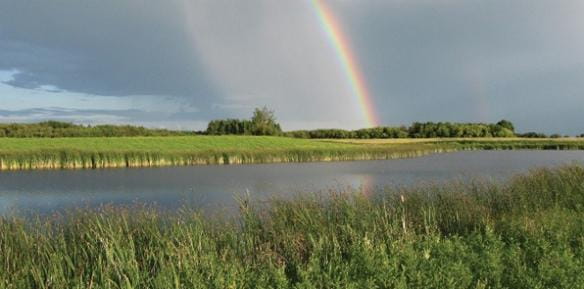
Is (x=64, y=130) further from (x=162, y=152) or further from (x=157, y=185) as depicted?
(x=157, y=185)

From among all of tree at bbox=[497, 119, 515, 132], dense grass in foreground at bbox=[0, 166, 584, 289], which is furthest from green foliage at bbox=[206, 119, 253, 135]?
dense grass in foreground at bbox=[0, 166, 584, 289]

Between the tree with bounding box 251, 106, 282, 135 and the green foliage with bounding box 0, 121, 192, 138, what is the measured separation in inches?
878

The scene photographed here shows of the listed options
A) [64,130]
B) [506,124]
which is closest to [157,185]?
[64,130]

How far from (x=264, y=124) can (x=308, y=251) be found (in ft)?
322

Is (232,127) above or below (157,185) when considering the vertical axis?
above

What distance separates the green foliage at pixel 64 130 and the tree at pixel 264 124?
73.2ft

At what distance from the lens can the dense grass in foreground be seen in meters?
6.98

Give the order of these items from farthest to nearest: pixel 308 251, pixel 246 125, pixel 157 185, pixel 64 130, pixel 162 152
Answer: pixel 246 125, pixel 64 130, pixel 162 152, pixel 157 185, pixel 308 251

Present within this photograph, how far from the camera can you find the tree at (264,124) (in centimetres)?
10481

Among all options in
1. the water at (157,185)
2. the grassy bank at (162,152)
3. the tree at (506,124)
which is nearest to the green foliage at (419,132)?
the tree at (506,124)

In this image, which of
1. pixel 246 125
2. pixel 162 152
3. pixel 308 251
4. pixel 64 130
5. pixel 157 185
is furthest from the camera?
pixel 246 125

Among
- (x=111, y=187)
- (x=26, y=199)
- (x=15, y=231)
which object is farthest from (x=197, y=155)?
(x=15, y=231)

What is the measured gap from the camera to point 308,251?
917 cm

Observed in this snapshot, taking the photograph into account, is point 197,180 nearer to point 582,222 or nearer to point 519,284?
point 582,222
